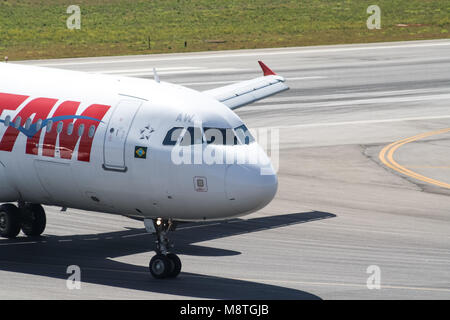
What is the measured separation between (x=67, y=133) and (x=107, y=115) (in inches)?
51.3

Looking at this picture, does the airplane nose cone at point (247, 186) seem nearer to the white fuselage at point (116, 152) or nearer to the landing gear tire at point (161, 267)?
the white fuselage at point (116, 152)

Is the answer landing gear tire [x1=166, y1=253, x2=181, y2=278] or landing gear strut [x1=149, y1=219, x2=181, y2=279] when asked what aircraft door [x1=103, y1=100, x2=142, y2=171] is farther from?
landing gear tire [x1=166, y1=253, x2=181, y2=278]

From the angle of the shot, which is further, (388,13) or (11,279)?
(388,13)

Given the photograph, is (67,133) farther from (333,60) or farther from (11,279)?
(333,60)

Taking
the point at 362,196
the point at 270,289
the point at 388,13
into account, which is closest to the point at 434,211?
the point at 362,196

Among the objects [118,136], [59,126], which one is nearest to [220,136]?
[118,136]

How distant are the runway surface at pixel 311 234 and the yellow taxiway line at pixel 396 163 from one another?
184 mm

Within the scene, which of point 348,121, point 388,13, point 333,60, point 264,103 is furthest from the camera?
point 388,13

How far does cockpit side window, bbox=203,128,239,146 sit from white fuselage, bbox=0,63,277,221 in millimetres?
153

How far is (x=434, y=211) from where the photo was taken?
35688 millimetres

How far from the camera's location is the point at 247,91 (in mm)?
39094

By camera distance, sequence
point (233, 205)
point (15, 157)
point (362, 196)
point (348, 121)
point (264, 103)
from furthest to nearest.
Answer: point (264, 103) < point (348, 121) < point (362, 196) < point (15, 157) < point (233, 205)

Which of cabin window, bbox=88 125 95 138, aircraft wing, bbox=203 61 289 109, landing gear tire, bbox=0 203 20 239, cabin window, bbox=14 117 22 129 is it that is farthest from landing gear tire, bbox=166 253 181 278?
aircraft wing, bbox=203 61 289 109

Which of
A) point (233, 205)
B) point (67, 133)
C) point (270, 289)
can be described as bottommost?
point (270, 289)
